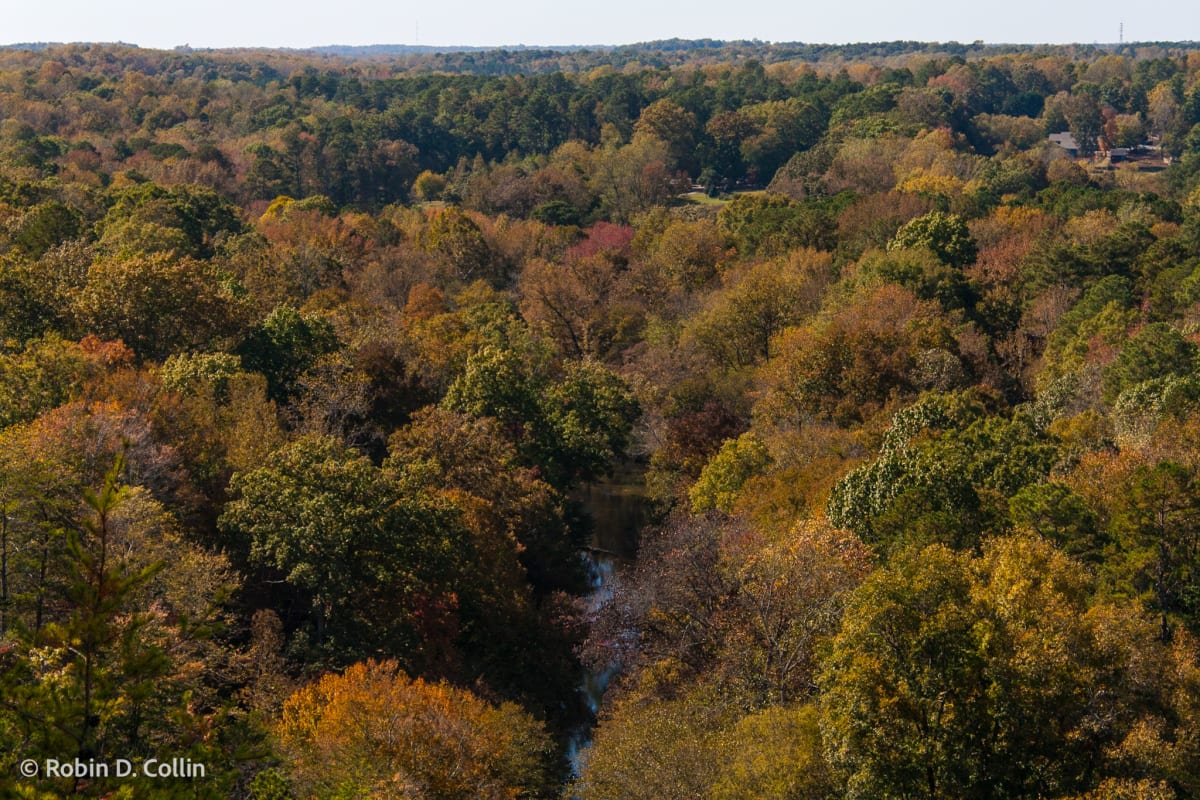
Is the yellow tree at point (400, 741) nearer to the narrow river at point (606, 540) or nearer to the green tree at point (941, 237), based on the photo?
the narrow river at point (606, 540)

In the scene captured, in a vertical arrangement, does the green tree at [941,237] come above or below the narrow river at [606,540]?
above

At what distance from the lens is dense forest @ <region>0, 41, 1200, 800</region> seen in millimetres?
19594

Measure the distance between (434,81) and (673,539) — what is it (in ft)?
425

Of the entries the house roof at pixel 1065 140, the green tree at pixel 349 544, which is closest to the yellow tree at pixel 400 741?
the green tree at pixel 349 544

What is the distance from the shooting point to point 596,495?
51.2m

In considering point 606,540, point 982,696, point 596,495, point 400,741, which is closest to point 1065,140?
point 596,495

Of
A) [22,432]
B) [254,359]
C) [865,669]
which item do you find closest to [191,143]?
[254,359]

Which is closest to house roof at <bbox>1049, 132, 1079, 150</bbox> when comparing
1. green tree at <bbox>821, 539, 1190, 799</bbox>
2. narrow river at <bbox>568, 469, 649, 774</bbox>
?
narrow river at <bbox>568, 469, 649, 774</bbox>

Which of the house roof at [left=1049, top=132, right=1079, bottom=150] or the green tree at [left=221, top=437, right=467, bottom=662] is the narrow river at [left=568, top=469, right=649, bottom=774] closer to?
the green tree at [left=221, top=437, right=467, bottom=662]

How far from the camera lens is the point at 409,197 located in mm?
110312

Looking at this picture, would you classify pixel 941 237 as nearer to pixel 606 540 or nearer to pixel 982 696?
pixel 606 540

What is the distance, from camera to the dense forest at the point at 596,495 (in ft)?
64.3

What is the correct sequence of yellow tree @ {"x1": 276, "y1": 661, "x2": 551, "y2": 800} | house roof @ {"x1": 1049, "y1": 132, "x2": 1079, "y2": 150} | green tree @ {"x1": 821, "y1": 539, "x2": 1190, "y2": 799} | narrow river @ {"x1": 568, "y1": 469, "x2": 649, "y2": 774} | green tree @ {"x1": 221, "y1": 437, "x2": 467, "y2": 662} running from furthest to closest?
house roof @ {"x1": 1049, "y1": 132, "x2": 1079, "y2": 150}, narrow river @ {"x1": 568, "y1": 469, "x2": 649, "y2": 774}, green tree @ {"x1": 221, "y1": 437, "x2": 467, "y2": 662}, yellow tree @ {"x1": 276, "y1": 661, "x2": 551, "y2": 800}, green tree @ {"x1": 821, "y1": 539, "x2": 1190, "y2": 799}

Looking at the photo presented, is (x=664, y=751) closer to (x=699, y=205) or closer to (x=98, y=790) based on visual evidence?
(x=98, y=790)
